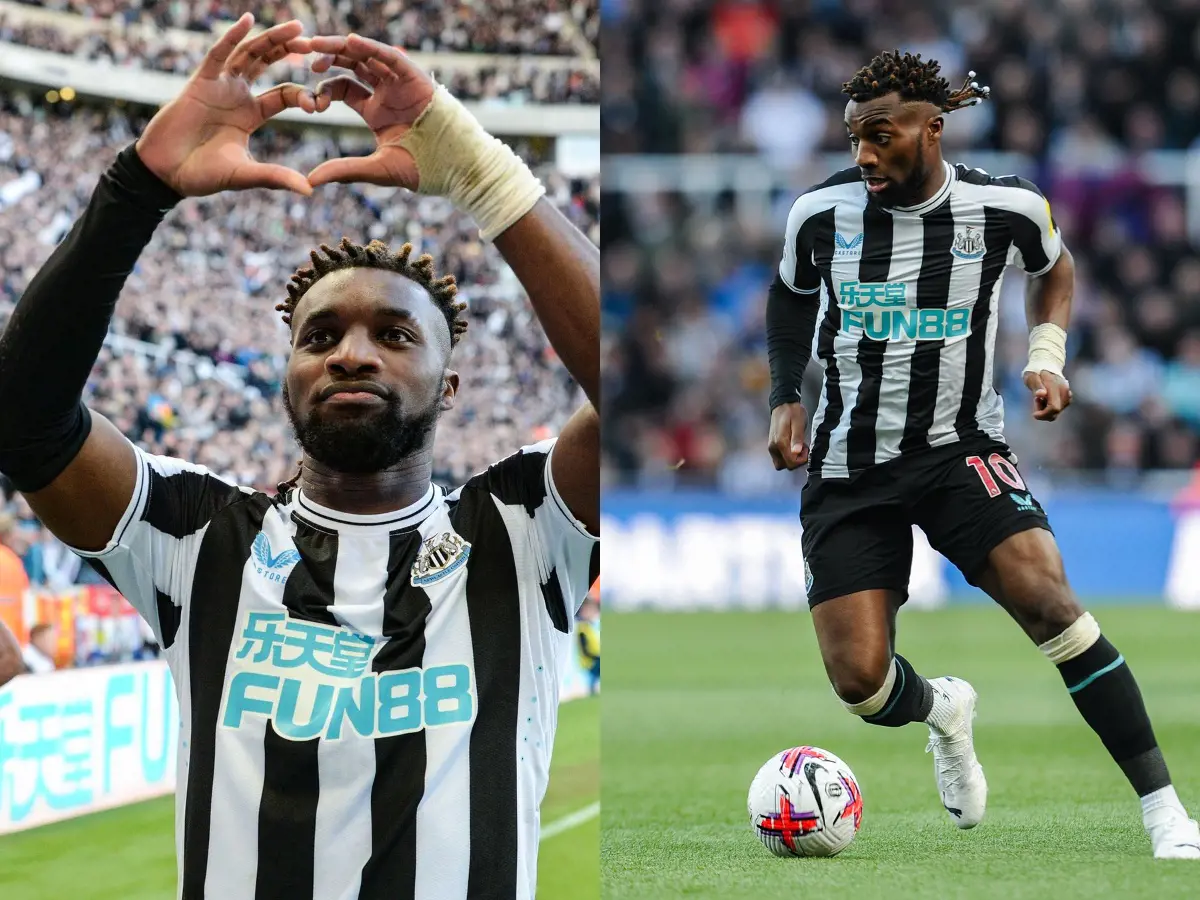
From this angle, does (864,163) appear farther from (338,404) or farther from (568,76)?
(338,404)

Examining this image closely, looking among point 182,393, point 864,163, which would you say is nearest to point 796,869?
point 864,163

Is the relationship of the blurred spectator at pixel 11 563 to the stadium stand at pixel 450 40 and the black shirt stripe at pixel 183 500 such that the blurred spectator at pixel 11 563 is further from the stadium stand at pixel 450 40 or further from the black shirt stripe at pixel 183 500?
the black shirt stripe at pixel 183 500

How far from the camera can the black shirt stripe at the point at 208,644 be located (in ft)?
7.18

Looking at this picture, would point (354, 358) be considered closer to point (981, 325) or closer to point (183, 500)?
point (183, 500)

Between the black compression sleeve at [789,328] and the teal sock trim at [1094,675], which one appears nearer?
the teal sock trim at [1094,675]

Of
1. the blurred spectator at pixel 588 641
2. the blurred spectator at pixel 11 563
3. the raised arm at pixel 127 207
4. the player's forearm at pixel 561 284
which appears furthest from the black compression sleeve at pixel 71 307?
the blurred spectator at pixel 588 641

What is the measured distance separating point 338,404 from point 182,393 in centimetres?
387

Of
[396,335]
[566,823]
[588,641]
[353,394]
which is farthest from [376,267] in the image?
[588,641]

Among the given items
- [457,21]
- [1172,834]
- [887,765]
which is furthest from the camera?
[887,765]

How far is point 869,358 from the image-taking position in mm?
4312

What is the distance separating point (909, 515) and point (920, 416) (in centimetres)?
28

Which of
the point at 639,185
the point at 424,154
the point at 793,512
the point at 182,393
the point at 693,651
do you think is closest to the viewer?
the point at 424,154

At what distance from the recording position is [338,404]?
7.20ft

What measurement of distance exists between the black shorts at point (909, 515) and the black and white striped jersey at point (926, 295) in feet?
0.18
